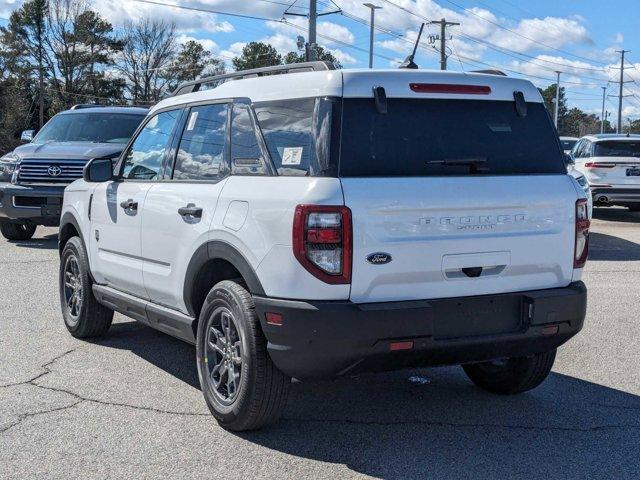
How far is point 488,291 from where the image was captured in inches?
177

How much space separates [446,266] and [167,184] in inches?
80.2

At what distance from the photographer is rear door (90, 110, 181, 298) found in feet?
18.9

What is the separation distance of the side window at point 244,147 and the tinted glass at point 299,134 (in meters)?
0.09

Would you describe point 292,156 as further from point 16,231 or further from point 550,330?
point 16,231

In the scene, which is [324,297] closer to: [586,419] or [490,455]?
[490,455]

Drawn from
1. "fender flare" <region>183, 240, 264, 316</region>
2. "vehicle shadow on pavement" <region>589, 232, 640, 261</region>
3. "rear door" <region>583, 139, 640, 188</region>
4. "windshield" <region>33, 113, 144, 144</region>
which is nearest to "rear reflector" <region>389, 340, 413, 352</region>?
"fender flare" <region>183, 240, 264, 316</region>

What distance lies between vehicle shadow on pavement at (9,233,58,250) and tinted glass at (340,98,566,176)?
9.39 meters

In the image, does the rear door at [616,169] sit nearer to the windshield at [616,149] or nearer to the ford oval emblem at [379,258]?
the windshield at [616,149]

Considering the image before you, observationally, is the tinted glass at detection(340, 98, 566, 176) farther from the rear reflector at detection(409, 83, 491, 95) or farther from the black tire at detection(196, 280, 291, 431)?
the black tire at detection(196, 280, 291, 431)

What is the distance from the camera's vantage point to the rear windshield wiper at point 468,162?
178 inches

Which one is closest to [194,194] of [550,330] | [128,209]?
[128,209]

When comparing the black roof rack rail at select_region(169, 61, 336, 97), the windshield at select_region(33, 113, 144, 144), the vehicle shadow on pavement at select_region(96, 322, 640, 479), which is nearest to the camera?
the vehicle shadow on pavement at select_region(96, 322, 640, 479)

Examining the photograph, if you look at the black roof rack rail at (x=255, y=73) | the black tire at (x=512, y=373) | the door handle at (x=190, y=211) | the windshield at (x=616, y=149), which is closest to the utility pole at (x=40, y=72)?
the windshield at (x=616, y=149)

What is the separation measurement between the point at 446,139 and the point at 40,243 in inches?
401
